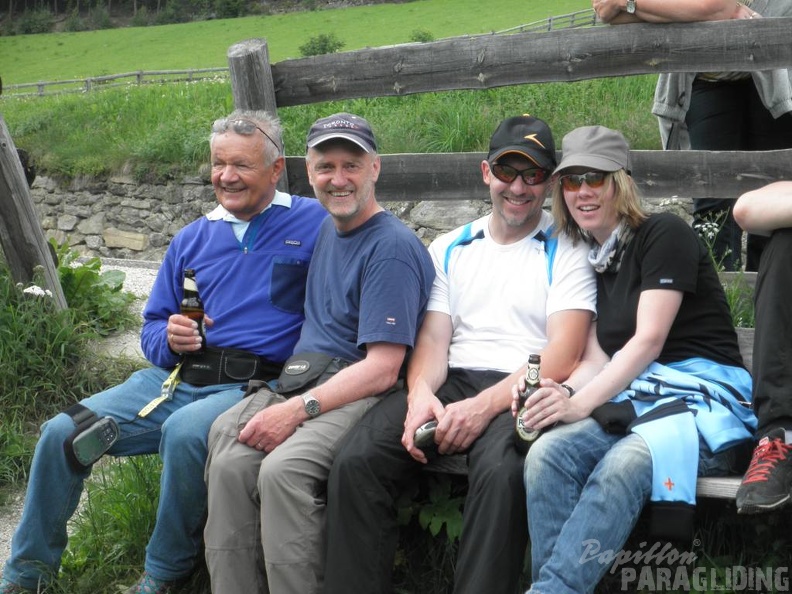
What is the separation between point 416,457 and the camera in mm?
3225

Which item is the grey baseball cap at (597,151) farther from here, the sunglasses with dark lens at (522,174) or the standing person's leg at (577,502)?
the standing person's leg at (577,502)

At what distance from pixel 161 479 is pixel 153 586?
389 millimetres

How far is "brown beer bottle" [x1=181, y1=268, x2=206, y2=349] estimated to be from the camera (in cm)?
387

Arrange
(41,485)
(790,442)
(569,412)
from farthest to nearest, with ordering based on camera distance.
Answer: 1. (41,485)
2. (569,412)
3. (790,442)

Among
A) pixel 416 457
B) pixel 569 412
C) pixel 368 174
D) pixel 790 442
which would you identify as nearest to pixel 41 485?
pixel 416 457

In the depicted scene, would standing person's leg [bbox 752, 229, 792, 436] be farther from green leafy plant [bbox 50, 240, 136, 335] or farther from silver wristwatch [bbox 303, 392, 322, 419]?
green leafy plant [bbox 50, 240, 136, 335]

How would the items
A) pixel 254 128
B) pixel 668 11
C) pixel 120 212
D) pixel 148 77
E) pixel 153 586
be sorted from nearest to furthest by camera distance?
pixel 153 586, pixel 254 128, pixel 668 11, pixel 120 212, pixel 148 77

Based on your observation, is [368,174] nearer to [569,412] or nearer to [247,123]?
[247,123]

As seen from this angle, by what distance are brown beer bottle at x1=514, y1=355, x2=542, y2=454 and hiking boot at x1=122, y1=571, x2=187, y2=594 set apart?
4.80 feet

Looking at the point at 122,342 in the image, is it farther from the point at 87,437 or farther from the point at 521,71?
the point at 521,71

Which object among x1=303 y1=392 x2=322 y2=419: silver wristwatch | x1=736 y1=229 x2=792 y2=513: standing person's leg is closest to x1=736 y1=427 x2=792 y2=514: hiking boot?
x1=736 y1=229 x2=792 y2=513: standing person's leg

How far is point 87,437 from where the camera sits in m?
3.60

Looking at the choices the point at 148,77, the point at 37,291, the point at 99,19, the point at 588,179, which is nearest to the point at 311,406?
the point at 588,179

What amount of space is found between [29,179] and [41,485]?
2.89m
